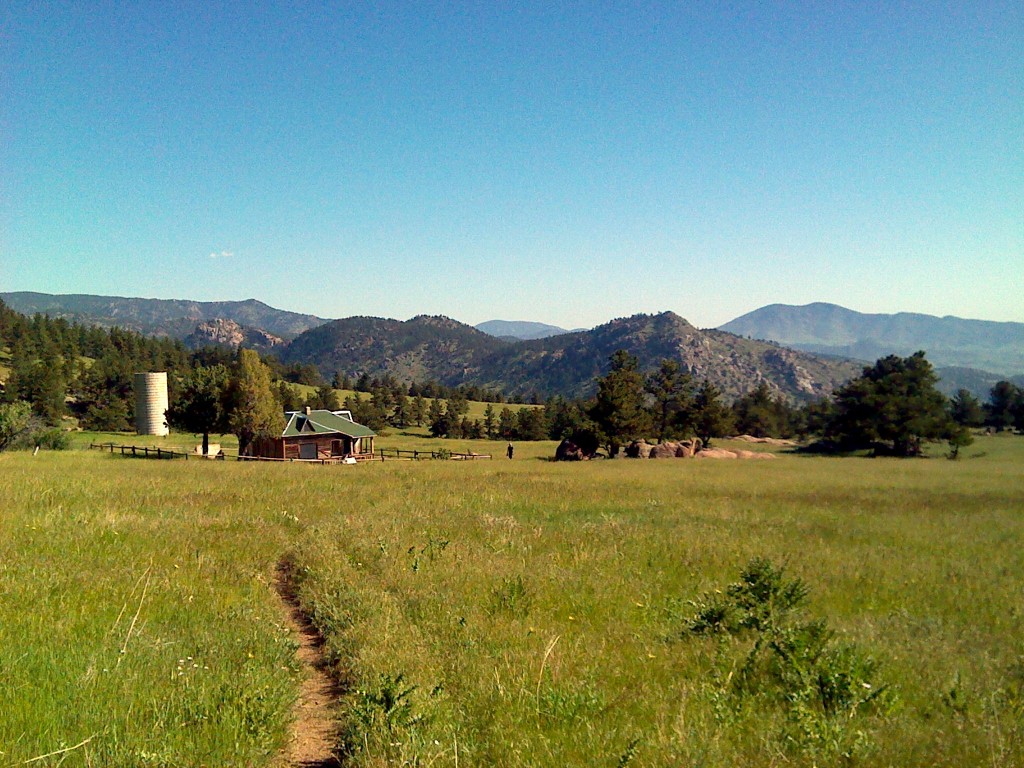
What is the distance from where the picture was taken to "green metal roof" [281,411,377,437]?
211ft

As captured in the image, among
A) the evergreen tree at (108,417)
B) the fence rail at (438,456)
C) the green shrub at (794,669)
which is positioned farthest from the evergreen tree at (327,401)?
the green shrub at (794,669)

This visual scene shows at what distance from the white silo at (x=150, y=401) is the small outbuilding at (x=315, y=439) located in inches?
1757

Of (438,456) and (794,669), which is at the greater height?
(794,669)

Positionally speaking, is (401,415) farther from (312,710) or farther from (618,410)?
(312,710)

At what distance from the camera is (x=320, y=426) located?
6531 centimetres

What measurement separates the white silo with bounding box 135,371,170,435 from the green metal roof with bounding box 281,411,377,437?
4555cm

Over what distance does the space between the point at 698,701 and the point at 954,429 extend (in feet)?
233

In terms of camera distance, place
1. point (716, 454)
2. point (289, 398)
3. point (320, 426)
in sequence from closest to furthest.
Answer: point (716, 454)
point (320, 426)
point (289, 398)

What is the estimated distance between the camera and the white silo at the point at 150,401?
322 feet

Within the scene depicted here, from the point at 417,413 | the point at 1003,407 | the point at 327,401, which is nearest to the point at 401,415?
the point at 417,413

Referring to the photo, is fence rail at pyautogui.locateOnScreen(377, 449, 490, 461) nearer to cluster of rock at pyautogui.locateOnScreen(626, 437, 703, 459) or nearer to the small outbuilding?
the small outbuilding

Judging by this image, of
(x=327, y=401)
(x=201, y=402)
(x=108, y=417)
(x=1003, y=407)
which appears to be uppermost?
(x=201, y=402)

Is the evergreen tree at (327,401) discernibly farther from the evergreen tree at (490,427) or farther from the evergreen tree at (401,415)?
A: the evergreen tree at (490,427)

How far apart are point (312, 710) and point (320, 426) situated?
61.7 metres
